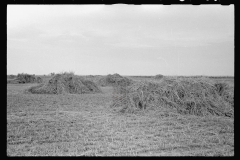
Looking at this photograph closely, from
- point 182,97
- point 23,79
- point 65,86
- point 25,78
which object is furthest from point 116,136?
point 25,78

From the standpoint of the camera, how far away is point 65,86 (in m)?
19.8

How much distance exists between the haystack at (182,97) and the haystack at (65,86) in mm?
8582

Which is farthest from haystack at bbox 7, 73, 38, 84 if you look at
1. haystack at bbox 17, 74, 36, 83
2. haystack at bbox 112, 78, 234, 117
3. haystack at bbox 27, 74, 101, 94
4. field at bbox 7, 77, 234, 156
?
field at bbox 7, 77, 234, 156

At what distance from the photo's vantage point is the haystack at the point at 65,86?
1860 cm

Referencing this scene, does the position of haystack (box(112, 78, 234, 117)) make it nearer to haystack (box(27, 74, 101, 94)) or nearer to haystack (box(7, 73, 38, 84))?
haystack (box(27, 74, 101, 94))

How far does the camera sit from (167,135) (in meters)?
5.99

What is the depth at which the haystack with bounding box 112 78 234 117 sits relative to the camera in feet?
32.6

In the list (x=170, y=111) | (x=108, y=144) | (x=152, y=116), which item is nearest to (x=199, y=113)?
(x=170, y=111)

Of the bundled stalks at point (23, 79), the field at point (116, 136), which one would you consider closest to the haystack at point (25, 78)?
the bundled stalks at point (23, 79)

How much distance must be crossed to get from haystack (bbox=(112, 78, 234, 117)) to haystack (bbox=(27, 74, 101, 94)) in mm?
8582

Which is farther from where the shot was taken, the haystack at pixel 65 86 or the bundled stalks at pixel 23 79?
the bundled stalks at pixel 23 79

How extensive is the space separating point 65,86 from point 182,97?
11.8 meters

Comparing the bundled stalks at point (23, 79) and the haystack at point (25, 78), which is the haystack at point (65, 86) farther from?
the haystack at point (25, 78)
